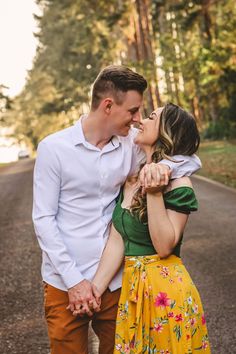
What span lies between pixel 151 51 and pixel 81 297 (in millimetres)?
35262

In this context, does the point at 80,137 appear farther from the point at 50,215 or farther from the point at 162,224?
the point at 162,224

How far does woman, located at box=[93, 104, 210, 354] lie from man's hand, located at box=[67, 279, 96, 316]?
0.24 feet

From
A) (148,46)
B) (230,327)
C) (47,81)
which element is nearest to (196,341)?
(230,327)

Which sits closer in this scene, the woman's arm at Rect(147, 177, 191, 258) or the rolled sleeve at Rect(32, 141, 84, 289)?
the woman's arm at Rect(147, 177, 191, 258)

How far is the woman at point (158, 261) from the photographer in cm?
286

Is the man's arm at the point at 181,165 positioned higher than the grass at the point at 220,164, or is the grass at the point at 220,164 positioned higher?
the man's arm at the point at 181,165

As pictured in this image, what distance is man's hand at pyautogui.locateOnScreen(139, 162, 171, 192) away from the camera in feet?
9.17

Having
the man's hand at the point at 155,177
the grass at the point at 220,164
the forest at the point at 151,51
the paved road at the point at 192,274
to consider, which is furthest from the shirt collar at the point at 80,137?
the forest at the point at 151,51

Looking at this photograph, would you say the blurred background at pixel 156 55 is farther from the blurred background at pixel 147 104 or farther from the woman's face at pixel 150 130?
the woman's face at pixel 150 130

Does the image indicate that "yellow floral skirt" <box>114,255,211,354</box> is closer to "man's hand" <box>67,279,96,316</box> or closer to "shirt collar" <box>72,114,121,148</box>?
"man's hand" <box>67,279,96,316</box>

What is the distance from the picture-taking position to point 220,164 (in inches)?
805

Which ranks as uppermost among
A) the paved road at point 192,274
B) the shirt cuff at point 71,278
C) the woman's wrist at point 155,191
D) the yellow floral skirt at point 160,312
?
the woman's wrist at point 155,191

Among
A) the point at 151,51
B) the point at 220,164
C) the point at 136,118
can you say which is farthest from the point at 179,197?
the point at 151,51

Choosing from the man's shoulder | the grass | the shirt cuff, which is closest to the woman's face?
the man's shoulder
